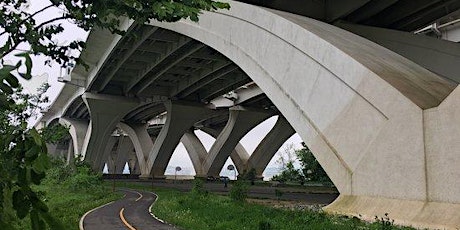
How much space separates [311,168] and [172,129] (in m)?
18.5

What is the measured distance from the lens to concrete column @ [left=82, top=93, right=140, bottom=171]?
48166 mm

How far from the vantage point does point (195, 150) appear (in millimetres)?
68938

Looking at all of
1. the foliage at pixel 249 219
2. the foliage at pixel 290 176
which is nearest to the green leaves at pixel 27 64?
the foliage at pixel 249 219

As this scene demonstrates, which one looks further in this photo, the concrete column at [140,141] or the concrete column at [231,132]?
the concrete column at [140,141]

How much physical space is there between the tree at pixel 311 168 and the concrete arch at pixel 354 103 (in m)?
30.9

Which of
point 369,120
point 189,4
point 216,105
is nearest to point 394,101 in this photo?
point 369,120

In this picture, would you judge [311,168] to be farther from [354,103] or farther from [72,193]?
[354,103]

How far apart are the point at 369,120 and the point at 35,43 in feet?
31.8

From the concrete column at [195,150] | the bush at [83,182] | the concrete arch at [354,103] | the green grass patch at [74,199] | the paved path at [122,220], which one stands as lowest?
the paved path at [122,220]

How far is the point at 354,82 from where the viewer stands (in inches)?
456

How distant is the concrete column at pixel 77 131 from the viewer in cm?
6656

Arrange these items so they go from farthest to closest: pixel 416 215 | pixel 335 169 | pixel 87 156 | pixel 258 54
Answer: pixel 87 156
pixel 258 54
pixel 335 169
pixel 416 215

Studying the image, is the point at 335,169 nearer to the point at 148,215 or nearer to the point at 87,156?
→ the point at 148,215

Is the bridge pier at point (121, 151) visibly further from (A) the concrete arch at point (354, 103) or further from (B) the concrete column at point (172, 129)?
(A) the concrete arch at point (354, 103)
